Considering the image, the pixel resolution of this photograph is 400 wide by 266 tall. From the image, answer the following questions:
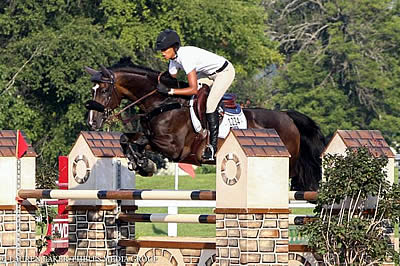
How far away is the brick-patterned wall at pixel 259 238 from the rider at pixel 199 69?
195 cm

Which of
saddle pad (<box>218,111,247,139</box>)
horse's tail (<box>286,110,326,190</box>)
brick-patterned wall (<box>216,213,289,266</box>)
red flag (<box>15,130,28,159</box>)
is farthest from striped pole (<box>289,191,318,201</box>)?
red flag (<box>15,130,28,159</box>)

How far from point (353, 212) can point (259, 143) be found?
91cm

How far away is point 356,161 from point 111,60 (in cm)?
2406

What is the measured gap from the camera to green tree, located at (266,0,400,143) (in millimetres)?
46469

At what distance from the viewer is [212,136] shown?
404 inches

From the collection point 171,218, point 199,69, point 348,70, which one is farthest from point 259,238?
point 348,70

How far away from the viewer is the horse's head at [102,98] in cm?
1013

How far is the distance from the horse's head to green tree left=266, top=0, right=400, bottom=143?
35.9 meters

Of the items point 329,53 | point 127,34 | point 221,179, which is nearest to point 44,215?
point 221,179

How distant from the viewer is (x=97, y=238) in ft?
34.2

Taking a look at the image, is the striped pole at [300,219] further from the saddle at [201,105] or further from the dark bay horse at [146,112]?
the saddle at [201,105]

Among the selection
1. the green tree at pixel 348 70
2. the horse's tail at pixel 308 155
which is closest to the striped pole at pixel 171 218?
the horse's tail at pixel 308 155

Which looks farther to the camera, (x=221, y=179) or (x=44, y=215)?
(x=44, y=215)

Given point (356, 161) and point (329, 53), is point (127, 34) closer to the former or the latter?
point (329, 53)
